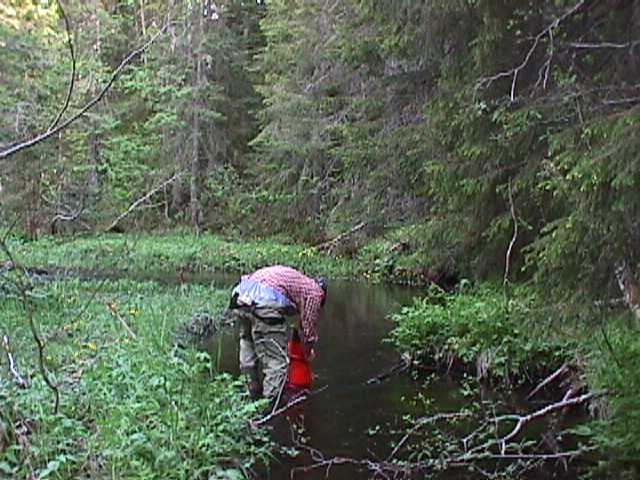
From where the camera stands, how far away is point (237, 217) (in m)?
28.4

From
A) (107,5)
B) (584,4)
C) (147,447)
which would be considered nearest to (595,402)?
(584,4)

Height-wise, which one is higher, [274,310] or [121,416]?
[121,416]

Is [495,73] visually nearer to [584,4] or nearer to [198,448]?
[584,4]

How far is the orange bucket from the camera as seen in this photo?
7.63m

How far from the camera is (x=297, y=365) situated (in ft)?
25.2

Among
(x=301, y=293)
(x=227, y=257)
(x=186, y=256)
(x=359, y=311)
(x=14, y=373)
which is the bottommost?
(x=227, y=257)

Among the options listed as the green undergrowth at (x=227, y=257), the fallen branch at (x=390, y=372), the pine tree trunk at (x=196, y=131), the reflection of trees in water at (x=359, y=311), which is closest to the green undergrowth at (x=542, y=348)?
the fallen branch at (x=390, y=372)

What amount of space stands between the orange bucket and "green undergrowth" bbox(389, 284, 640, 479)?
5.45 ft

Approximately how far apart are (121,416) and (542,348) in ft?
14.2

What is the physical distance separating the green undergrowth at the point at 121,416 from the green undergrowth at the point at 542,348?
1969 millimetres

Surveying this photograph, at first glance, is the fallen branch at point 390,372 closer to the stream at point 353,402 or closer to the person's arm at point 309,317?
the stream at point 353,402

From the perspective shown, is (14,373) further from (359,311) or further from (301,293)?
(359,311)

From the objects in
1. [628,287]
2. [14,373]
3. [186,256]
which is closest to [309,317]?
[14,373]

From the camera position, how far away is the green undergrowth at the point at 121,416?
4.25 meters
